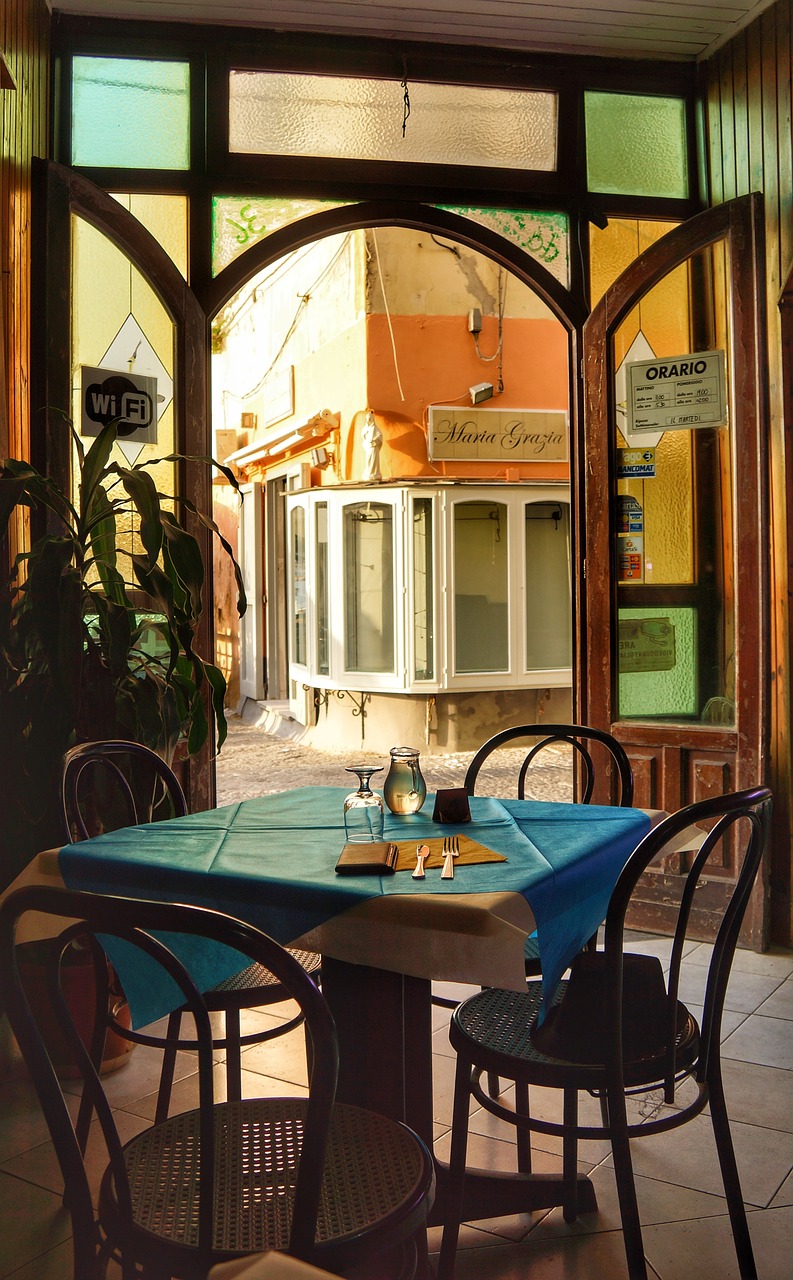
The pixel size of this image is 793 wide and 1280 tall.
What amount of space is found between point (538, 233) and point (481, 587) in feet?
17.7

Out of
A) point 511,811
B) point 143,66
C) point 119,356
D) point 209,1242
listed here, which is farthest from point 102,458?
point 209,1242

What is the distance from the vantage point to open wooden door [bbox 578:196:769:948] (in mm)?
4023

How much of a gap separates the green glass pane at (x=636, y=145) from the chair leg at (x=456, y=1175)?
→ 355 centimetres

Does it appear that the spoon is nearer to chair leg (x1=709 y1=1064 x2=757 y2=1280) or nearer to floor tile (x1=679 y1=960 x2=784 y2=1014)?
chair leg (x1=709 y1=1064 x2=757 y2=1280)

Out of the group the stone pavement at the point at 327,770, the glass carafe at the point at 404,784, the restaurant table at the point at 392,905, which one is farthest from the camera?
the stone pavement at the point at 327,770

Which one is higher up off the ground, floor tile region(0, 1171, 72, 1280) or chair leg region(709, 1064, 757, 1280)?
chair leg region(709, 1064, 757, 1280)

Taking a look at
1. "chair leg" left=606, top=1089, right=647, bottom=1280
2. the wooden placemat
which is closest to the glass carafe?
the wooden placemat

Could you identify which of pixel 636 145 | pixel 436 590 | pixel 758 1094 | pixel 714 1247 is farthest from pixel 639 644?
pixel 436 590

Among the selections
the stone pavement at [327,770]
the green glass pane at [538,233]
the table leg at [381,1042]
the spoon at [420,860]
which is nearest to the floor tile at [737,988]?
the table leg at [381,1042]

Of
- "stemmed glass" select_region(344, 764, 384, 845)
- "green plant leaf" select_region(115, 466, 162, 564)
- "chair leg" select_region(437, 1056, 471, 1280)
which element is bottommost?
"chair leg" select_region(437, 1056, 471, 1280)

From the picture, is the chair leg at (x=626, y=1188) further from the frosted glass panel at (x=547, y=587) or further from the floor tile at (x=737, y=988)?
the frosted glass panel at (x=547, y=587)

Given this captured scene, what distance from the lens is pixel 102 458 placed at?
2936mm

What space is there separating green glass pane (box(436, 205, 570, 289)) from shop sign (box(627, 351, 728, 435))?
53 centimetres

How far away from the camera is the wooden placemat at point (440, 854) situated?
180 cm
